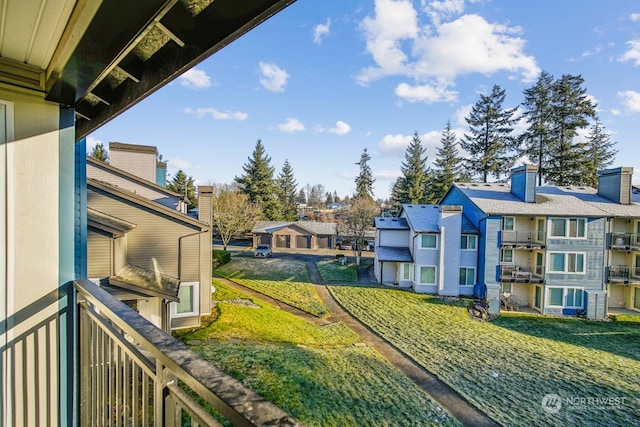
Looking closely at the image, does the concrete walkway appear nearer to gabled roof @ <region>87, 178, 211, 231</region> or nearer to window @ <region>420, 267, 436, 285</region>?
window @ <region>420, 267, 436, 285</region>

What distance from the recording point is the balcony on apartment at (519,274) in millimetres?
15281

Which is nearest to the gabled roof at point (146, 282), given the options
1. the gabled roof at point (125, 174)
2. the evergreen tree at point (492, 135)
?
the gabled roof at point (125, 174)

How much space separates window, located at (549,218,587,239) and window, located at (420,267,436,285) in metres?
6.23

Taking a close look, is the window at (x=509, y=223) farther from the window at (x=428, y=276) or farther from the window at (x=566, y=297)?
the window at (x=428, y=276)

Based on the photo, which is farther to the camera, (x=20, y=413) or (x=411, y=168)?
(x=411, y=168)

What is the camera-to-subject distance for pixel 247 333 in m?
9.62

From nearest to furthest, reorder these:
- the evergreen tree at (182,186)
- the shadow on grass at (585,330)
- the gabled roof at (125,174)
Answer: the gabled roof at (125,174), the shadow on grass at (585,330), the evergreen tree at (182,186)

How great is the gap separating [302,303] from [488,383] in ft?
26.8

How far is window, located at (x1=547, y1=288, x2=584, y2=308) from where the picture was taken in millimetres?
14945

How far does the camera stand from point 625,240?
1586 centimetres

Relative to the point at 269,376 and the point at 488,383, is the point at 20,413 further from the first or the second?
the point at 488,383

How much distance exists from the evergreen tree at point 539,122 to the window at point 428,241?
1783cm

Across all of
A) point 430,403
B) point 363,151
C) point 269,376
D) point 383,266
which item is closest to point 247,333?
point 269,376

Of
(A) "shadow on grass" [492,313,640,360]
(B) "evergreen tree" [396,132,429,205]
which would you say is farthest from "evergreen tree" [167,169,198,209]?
(A) "shadow on grass" [492,313,640,360]
